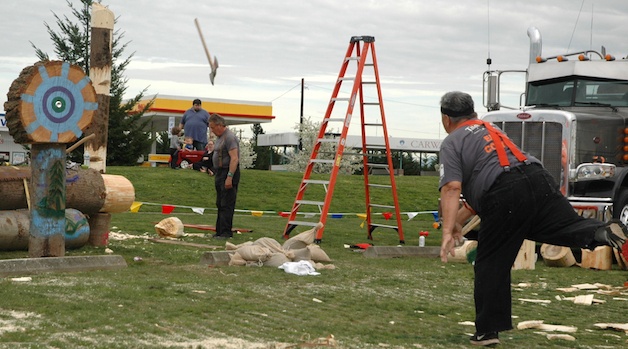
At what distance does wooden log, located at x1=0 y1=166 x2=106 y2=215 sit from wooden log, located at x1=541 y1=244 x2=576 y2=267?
19.1 ft

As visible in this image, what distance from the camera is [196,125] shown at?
26.9m

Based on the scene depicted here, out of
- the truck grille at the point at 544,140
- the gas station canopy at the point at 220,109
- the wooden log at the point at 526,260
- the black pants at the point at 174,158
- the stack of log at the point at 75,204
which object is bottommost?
the wooden log at the point at 526,260

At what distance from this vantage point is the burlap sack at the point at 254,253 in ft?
35.4

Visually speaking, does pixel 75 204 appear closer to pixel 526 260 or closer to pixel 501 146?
pixel 526 260

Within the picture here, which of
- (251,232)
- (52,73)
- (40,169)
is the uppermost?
(52,73)

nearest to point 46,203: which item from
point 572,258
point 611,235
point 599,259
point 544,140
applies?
point 611,235

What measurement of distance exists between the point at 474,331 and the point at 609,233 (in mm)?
1307

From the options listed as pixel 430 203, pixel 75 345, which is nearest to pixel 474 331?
pixel 75 345

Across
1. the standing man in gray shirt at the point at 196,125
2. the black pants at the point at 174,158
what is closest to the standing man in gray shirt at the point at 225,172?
the standing man in gray shirt at the point at 196,125

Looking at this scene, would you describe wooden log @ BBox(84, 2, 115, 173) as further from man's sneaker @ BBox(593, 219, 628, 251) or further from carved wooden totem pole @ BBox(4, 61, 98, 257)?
man's sneaker @ BBox(593, 219, 628, 251)

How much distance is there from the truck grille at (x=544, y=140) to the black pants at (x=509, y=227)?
8155 mm

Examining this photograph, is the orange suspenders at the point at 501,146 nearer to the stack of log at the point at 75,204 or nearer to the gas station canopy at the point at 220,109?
the stack of log at the point at 75,204

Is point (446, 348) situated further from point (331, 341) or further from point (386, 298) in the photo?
point (386, 298)

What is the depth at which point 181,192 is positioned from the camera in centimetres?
2473
